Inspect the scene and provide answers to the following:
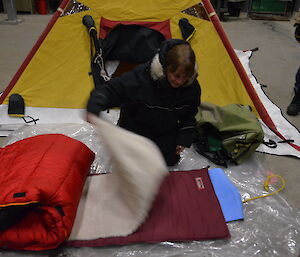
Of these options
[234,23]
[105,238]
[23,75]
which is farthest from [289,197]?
[234,23]

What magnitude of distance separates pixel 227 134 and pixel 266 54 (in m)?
2.04

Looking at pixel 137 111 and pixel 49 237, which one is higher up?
pixel 137 111

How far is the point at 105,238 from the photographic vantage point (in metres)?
1.10

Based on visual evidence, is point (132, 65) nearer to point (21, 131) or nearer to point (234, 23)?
point (21, 131)

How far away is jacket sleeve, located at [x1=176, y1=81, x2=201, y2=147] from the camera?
1.34 meters

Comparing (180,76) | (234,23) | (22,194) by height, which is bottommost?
(234,23)

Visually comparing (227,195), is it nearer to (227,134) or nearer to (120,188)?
(227,134)

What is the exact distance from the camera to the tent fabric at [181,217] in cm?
110

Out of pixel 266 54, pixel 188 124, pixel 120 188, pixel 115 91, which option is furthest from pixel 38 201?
pixel 266 54

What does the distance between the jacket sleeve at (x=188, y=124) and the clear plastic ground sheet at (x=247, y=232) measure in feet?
0.65

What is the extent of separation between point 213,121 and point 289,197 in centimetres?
50

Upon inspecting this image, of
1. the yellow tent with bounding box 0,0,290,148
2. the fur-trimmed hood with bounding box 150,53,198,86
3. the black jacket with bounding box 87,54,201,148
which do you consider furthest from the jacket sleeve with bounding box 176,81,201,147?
the yellow tent with bounding box 0,0,290,148

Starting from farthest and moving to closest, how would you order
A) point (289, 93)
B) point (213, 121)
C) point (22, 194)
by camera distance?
point (289, 93) → point (213, 121) → point (22, 194)

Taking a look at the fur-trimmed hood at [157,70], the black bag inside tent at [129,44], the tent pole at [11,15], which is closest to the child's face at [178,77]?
the fur-trimmed hood at [157,70]
